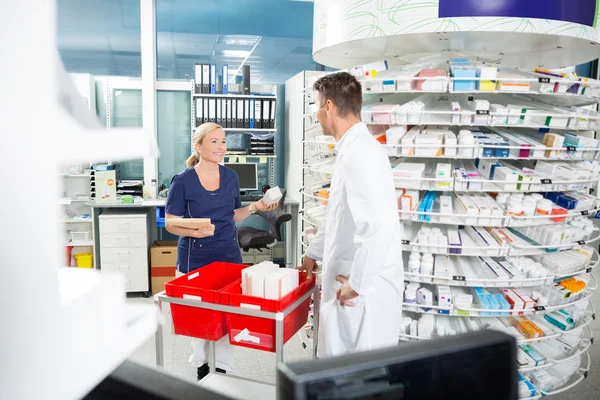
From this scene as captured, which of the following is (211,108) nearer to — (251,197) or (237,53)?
(251,197)

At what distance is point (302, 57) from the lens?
8.48m

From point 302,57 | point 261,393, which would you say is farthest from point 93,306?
point 302,57

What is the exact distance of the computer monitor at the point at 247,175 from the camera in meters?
5.27

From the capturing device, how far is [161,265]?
462 centimetres

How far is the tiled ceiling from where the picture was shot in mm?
5988

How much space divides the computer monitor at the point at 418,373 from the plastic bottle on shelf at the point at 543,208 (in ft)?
7.47

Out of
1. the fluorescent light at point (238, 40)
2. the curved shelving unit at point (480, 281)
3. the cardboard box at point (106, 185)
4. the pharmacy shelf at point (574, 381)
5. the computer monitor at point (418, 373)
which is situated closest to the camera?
the computer monitor at point (418, 373)

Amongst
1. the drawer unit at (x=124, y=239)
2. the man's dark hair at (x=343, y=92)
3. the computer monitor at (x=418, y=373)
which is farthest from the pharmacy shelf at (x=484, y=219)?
the drawer unit at (x=124, y=239)

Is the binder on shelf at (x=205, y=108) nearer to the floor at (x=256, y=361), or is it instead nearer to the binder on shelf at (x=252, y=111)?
the binder on shelf at (x=252, y=111)

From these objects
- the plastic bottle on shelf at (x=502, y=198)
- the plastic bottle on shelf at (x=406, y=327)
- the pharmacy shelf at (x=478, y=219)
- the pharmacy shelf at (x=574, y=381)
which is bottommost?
the pharmacy shelf at (x=574, y=381)

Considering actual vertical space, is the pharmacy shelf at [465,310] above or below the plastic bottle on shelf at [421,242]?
below

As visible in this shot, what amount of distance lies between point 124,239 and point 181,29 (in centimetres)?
361

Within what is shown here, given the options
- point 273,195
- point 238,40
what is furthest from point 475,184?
point 238,40

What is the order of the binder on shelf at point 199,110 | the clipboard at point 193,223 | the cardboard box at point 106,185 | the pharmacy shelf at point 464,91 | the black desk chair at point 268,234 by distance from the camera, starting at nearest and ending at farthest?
the pharmacy shelf at point 464,91 < the clipboard at point 193,223 < the cardboard box at point 106,185 < the black desk chair at point 268,234 < the binder on shelf at point 199,110
